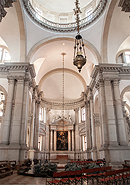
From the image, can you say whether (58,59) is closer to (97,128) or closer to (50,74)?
(50,74)

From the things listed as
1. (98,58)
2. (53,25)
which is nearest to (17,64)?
(53,25)

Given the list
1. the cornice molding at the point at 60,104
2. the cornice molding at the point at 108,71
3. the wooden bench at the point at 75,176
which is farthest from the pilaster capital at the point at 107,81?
the cornice molding at the point at 60,104

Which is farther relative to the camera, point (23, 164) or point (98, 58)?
point (98, 58)

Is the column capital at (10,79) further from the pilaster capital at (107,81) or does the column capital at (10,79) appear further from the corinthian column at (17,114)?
the pilaster capital at (107,81)

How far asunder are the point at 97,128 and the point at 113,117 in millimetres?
4803

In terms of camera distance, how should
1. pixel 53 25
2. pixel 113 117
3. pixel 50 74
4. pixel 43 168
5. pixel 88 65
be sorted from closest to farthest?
pixel 43 168 → pixel 113 117 → pixel 53 25 → pixel 88 65 → pixel 50 74

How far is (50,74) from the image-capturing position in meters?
23.6

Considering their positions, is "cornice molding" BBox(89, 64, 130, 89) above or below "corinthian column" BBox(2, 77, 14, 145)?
above

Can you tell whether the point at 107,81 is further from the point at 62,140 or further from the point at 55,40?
the point at 62,140

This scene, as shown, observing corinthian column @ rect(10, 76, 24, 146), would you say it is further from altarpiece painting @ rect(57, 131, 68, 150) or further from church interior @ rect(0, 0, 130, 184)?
altarpiece painting @ rect(57, 131, 68, 150)

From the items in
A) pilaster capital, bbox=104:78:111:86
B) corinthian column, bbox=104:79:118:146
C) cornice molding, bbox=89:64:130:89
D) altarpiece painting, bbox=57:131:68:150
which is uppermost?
cornice molding, bbox=89:64:130:89

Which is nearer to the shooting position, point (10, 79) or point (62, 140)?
point (10, 79)

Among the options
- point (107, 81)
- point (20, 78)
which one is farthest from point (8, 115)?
point (107, 81)

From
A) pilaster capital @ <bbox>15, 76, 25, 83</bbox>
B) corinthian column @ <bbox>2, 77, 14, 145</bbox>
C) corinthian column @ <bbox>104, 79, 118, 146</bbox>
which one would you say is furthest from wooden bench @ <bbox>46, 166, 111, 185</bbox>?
pilaster capital @ <bbox>15, 76, 25, 83</bbox>
